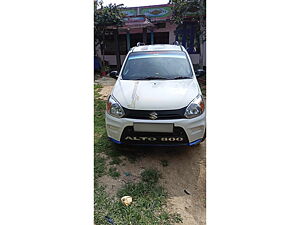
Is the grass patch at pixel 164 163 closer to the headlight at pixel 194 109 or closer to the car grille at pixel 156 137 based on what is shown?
the car grille at pixel 156 137

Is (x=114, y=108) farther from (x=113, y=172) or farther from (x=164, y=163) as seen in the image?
(x=164, y=163)

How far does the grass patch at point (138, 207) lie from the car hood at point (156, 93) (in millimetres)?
775

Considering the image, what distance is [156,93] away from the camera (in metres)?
2.11

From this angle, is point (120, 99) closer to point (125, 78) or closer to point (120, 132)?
point (120, 132)

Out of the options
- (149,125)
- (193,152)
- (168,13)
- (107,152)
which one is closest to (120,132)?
(149,125)

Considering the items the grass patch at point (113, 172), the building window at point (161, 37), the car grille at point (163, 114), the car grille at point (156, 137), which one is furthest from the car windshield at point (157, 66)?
the building window at point (161, 37)

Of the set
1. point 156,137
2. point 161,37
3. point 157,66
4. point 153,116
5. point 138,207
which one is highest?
point 161,37

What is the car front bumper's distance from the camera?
6.47 ft

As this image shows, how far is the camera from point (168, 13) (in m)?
6.90

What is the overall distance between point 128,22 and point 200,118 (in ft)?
18.5

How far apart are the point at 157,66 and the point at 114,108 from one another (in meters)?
0.98

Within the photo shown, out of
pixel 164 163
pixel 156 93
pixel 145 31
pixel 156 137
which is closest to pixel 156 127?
pixel 156 137

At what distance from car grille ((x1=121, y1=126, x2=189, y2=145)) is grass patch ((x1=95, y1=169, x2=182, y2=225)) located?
15.7 inches

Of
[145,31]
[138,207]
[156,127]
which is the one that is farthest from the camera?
[145,31]
